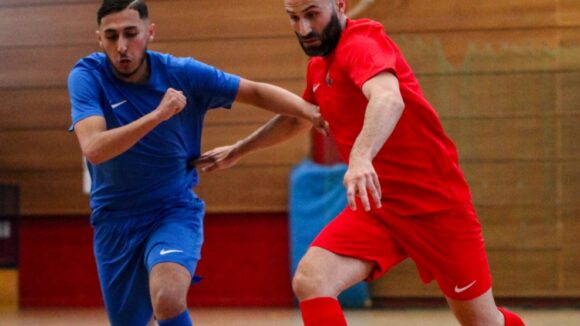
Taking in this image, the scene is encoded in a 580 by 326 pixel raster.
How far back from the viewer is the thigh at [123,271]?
12.8 ft

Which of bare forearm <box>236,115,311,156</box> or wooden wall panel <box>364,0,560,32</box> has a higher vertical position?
bare forearm <box>236,115,311,156</box>

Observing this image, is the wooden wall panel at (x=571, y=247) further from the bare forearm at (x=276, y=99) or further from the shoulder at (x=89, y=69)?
the shoulder at (x=89, y=69)

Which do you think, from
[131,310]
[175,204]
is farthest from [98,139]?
[131,310]

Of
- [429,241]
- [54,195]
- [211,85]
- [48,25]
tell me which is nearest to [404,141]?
[429,241]

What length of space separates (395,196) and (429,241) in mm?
223

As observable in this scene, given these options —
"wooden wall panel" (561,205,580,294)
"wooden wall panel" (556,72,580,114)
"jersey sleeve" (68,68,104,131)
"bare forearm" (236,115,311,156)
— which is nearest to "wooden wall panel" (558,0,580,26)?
"wooden wall panel" (556,72,580,114)

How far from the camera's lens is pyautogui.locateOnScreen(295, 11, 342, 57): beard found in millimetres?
3400

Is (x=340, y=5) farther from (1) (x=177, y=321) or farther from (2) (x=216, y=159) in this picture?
(1) (x=177, y=321)

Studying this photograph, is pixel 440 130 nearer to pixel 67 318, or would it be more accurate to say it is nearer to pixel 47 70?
pixel 67 318

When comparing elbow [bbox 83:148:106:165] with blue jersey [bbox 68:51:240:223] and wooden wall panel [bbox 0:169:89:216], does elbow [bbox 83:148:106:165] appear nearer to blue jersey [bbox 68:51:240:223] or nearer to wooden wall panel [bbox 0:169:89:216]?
blue jersey [bbox 68:51:240:223]

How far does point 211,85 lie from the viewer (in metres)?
4.05

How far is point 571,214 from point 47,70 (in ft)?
17.1

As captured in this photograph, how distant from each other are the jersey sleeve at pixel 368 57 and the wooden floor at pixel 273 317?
3987 mm

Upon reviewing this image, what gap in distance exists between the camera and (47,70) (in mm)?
8711
